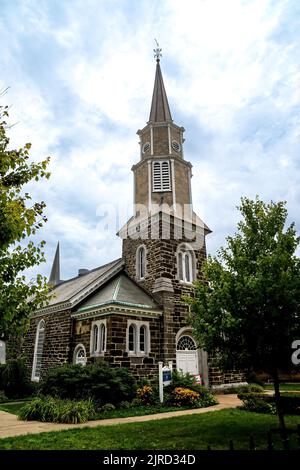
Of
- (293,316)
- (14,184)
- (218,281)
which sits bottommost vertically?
(293,316)

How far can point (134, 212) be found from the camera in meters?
22.3

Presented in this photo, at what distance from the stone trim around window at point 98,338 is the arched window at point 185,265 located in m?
5.37

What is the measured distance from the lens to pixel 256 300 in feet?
26.6

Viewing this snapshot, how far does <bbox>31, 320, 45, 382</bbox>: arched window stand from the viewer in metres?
20.8

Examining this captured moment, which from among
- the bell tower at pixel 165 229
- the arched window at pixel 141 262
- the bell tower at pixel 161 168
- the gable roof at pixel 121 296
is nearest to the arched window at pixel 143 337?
the bell tower at pixel 165 229

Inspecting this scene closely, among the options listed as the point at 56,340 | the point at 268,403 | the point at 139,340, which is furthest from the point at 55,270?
the point at 268,403

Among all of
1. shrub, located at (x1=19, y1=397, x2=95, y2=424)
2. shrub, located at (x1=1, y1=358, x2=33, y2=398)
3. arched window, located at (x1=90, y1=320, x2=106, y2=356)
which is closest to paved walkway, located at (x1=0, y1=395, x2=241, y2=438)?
shrub, located at (x1=19, y1=397, x2=95, y2=424)

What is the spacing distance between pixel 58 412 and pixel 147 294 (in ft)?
29.1

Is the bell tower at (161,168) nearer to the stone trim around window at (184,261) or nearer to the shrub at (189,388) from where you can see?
the stone trim around window at (184,261)

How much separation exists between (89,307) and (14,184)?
11072mm

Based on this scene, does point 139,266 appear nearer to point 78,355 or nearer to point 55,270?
point 78,355
